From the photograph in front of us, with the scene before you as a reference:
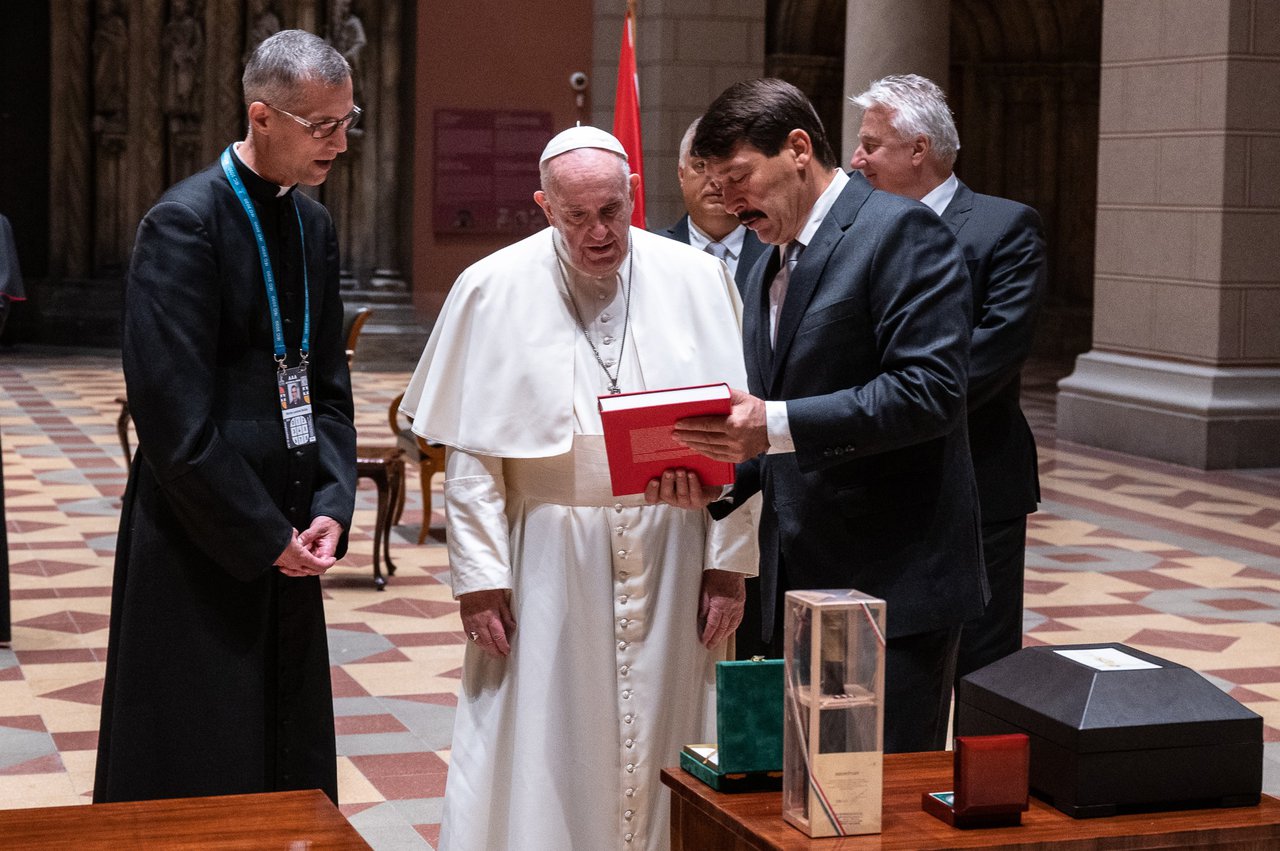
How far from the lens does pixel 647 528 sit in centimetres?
334

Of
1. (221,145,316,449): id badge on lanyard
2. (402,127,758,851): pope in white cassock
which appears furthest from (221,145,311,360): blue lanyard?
(402,127,758,851): pope in white cassock

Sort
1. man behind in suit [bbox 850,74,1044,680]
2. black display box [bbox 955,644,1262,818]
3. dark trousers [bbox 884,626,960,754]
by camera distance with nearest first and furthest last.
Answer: black display box [bbox 955,644,1262,818], dark trousers [bbox 884,626,960,754], man behind in suit [bbox 850,74,1044,680]

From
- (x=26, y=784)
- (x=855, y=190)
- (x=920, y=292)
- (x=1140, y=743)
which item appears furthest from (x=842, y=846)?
(x=26, y=784)

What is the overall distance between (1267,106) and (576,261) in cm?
985

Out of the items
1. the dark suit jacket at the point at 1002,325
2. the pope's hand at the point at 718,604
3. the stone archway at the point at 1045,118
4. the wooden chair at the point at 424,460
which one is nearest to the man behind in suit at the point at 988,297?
the dark suit jacket at the point at 1002,325

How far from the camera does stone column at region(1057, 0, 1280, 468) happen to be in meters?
11.8

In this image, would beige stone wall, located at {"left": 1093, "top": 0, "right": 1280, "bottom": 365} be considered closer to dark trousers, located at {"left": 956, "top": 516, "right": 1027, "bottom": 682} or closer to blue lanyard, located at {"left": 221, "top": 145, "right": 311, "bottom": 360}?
dark trousers, located at {"left": 956, "top": 516, "right": 1027, "bottom": 682}

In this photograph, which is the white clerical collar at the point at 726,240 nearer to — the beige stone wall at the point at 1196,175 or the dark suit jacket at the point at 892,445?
the dark suit jacket at the point at 892,445

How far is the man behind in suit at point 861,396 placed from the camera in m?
3.06

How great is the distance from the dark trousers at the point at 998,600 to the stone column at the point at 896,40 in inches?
343

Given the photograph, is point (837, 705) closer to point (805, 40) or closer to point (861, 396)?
point (861, 396)

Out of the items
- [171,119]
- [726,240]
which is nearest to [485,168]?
[171,119]

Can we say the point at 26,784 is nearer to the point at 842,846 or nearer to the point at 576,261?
the point at 576,261

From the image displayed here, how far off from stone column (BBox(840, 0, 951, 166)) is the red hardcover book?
33.3 ft
